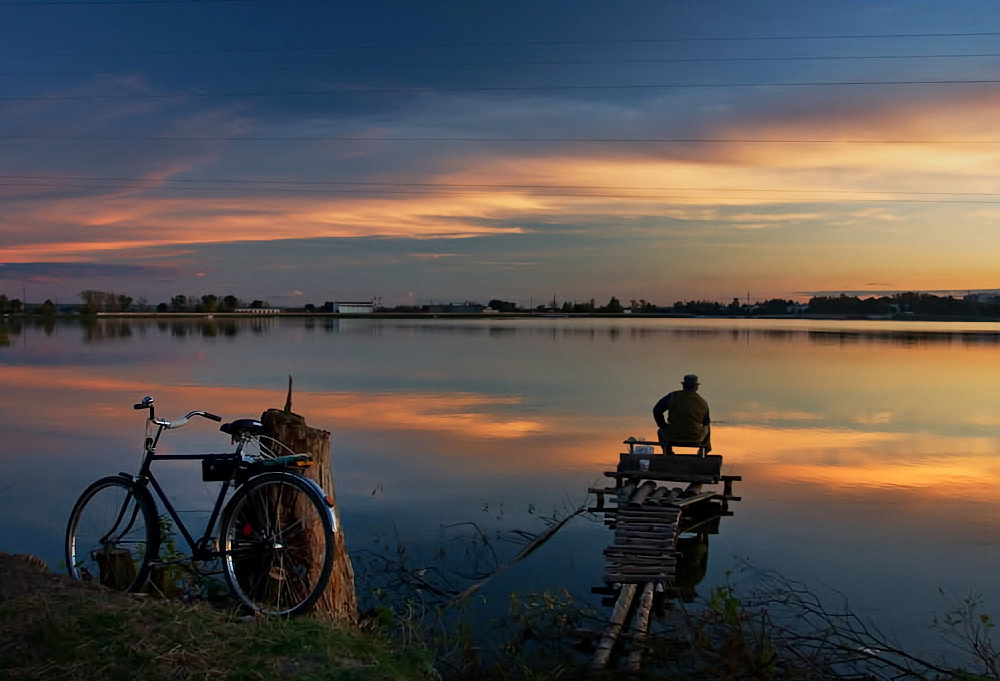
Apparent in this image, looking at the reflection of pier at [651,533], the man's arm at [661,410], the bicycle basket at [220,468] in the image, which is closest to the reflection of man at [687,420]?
the man's arm at [661,410]

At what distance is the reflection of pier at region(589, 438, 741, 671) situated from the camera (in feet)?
27.6

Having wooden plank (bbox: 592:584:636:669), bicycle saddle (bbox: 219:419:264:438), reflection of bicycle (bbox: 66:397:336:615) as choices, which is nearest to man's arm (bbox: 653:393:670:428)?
wooden plank (bbox: 592:584:636:669)

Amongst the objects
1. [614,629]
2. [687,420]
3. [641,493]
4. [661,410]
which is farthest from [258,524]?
[661,410]

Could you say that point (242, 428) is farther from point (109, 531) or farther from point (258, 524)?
point (109, 531)

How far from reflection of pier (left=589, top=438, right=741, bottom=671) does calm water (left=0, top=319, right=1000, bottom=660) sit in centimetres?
36

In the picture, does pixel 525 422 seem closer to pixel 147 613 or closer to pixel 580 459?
pixel 580 459

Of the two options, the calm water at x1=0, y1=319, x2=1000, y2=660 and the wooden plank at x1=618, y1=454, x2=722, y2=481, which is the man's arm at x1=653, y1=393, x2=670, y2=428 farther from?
the calm water at x1=0, y1=319, x2=1000, y2=660

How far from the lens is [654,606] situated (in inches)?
372

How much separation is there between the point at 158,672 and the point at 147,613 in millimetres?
929

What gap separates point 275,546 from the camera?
6.32 metres

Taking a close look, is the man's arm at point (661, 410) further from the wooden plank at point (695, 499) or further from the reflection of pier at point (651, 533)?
the wooden plank at point (695, 499)

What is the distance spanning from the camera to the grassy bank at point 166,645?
4711 mm

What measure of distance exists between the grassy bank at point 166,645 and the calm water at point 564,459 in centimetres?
409

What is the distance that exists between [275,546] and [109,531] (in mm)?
1767
